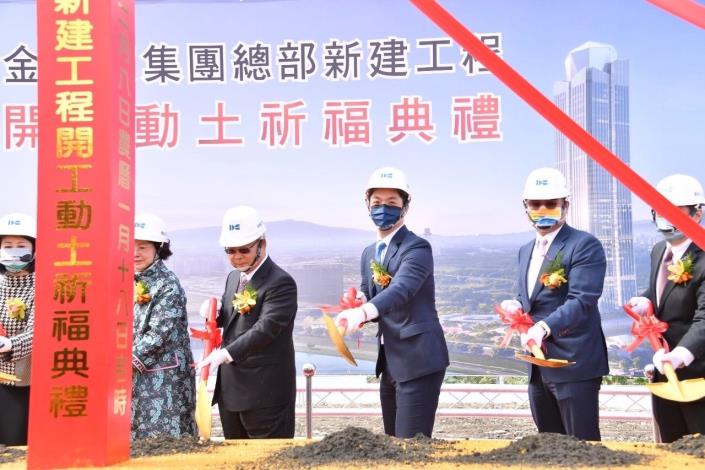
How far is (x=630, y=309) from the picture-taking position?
11.1 feet

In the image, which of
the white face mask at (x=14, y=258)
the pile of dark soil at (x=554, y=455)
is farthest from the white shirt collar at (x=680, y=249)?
the white face mask at (x=14, y=258)

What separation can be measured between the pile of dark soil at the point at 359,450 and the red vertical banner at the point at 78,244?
47 centimetres

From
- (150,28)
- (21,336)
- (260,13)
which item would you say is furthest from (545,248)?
(150,28)

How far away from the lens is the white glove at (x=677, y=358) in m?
3.05

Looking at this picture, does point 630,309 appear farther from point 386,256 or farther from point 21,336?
point 21,336

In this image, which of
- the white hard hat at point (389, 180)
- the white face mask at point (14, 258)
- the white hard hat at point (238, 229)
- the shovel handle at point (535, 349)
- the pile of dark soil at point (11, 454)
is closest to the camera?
the pile of dark soil at point (11, 454)

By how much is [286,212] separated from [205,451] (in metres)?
2.91

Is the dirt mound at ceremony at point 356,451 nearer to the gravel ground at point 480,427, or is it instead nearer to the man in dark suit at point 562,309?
the man in dark suit at point 562,309

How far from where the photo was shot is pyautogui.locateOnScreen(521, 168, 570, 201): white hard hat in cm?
334

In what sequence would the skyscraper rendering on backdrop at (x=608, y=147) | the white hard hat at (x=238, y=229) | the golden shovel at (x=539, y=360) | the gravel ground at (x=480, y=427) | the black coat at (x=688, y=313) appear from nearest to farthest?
1. the golden shovel at (x=539, y=360)
2. the black coat at (x=688, y=313)
3. the white hard hat at (x=238, y=229)
4. the skyscraper rendering on backdrop at (x=608, y=147)
5. the gravel ground at (x=480, y=427)

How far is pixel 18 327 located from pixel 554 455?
8.01ft

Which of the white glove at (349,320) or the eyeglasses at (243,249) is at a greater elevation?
the eyeglasses at (243,249)

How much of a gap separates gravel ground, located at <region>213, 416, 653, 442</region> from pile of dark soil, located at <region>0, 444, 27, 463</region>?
307 centimetres

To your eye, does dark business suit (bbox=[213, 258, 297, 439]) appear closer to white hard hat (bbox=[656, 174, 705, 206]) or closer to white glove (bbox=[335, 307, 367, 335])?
white glove (bbox=[335, 307, 367, 335])
